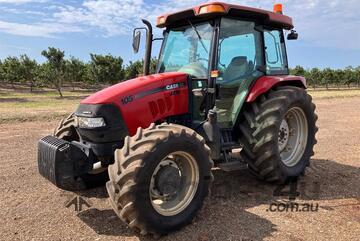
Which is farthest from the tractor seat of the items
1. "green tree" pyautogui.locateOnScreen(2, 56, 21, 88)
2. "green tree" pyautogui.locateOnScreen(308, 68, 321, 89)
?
"green tree" pyautogui.locateOnScreen(308, 68, 321, 89)

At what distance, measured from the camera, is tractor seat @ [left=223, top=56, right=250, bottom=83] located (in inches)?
199

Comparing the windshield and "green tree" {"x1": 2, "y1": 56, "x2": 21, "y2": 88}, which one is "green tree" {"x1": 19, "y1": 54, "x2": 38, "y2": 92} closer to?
"green tree" {"x1": 2, "y1": 56, "x2": 21, "y2": 88}

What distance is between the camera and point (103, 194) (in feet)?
16.3

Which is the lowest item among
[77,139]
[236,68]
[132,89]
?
[77,139]

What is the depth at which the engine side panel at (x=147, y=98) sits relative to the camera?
4.12 m

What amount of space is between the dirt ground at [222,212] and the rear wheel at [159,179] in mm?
224

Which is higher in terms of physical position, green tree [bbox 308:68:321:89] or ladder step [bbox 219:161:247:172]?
green tree [bbox 308:68:321:89]

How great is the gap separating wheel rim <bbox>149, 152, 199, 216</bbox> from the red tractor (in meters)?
0.01

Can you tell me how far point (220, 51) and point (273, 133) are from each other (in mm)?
1289

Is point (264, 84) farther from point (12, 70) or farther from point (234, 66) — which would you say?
point (12, 70)

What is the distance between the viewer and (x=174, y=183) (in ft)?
13.0

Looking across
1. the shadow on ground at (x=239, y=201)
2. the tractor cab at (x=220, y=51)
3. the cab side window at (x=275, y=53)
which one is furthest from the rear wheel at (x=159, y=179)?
the cab side window at (x=275, y=53)

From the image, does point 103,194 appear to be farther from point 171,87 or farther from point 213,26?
point 213,26

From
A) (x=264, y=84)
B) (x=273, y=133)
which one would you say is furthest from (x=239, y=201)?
(x=264, y=84)
